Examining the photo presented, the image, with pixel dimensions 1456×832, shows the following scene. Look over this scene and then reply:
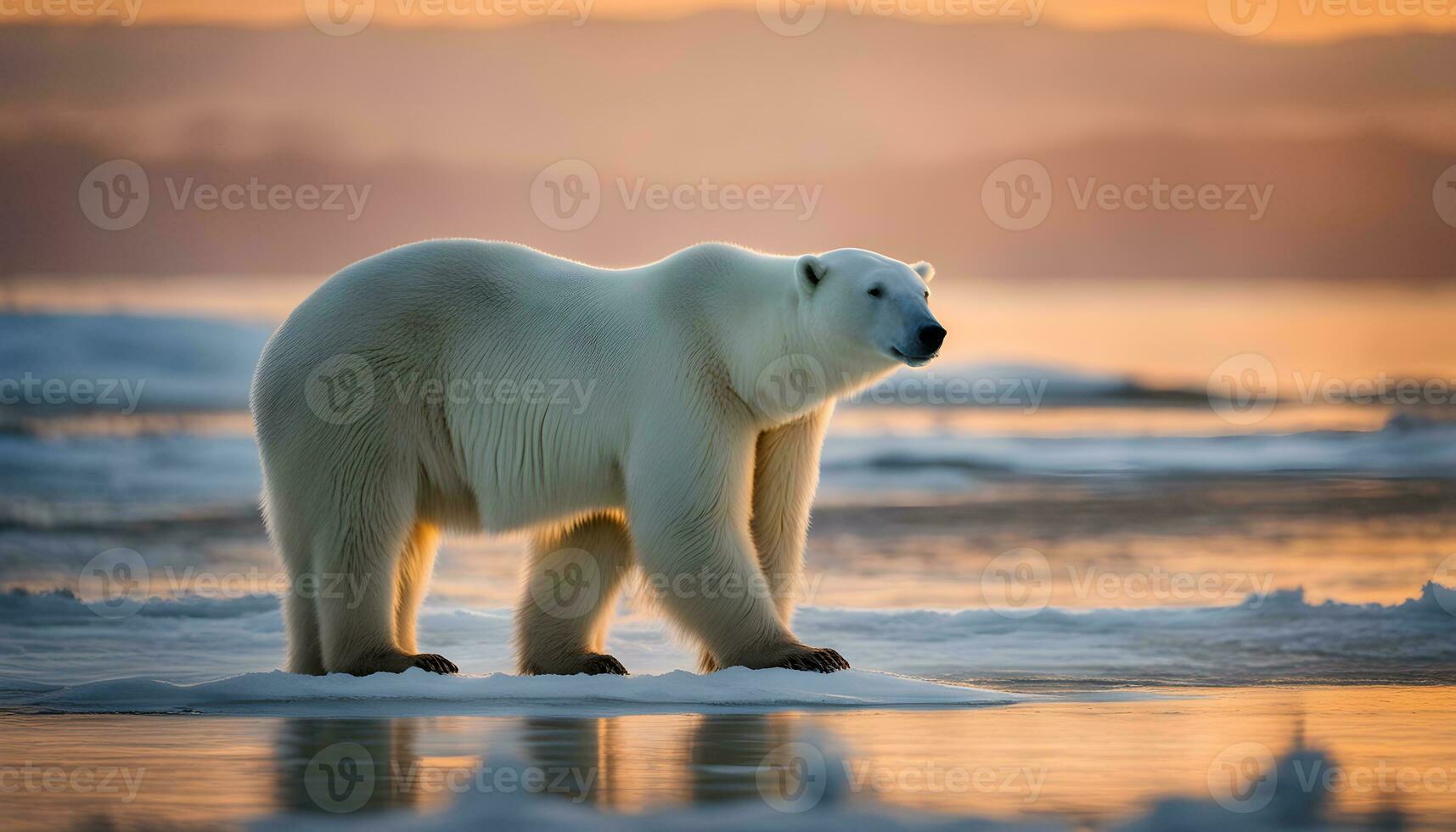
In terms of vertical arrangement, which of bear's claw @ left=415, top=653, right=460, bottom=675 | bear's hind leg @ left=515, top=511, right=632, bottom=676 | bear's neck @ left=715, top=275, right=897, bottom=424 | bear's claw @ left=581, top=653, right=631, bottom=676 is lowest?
bear's claw @ left=415, top=653, right=460, bottom=675

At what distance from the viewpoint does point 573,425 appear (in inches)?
329

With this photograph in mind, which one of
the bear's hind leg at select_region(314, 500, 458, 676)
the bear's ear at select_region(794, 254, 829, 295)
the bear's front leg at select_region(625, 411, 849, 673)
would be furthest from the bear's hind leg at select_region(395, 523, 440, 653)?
the bear's ear at select_region(794, 254, 829, 295)

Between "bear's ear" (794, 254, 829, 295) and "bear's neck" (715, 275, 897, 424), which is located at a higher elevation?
"bear's ear" (794, 254, 829, 295)

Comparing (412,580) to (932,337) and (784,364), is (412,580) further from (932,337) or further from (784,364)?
(932,337)

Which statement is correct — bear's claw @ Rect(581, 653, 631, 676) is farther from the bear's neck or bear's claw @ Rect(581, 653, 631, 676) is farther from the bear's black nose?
the bear's black nose

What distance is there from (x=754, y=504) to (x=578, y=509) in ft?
2.92

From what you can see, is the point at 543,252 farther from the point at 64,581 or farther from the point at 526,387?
the point at 64,581

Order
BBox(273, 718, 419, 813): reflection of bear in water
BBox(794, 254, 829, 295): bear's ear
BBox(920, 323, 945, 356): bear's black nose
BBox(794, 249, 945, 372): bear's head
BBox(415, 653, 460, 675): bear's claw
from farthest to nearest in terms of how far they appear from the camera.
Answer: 1. BBox(415, 653, 460, 675): bear's claw
2. BBox(794, 254, 829, 295): bear's ear
3. BBox(794, 249, 945, 372): bear's head
4. BBox(920, 323, 945, 356): bear's black nose
5. BBox(273, 718, 419, 813): reflection of bear in water

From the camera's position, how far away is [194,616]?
11594 mm

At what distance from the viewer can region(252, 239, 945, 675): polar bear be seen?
796cm

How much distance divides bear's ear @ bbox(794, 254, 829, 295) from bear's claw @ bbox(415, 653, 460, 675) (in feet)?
8.18

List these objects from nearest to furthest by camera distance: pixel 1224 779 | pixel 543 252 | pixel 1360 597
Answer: pixel 1224 779 < pixel 543 252 < pixel 1360 597

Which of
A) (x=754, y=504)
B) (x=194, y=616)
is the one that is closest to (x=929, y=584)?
(x=754, y=504)

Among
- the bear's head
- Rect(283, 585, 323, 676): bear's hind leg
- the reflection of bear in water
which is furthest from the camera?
Rect(283, 585, 323, 676): bear's hind leg
